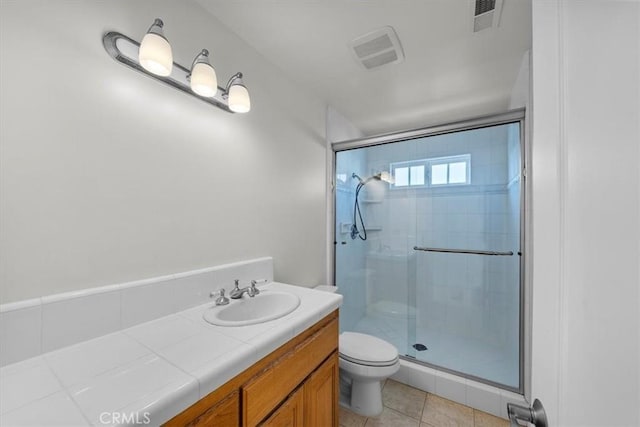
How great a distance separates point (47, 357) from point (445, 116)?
320 centimetres

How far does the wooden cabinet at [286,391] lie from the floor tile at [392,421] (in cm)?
39

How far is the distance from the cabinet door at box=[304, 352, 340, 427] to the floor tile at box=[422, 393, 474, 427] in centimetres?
71

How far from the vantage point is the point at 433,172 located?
2.19 metres

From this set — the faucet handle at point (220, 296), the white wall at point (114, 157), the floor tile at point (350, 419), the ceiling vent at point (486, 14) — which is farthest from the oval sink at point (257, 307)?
the ceiling vent at point (486, 14)

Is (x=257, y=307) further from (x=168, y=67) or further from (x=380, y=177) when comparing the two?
(x=380, y=177)

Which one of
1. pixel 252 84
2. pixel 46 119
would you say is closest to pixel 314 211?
pixel 252 84

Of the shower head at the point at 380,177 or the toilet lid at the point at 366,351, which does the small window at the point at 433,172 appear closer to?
the shower head at the point at 380,177

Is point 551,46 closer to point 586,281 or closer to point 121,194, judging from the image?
point 586,281

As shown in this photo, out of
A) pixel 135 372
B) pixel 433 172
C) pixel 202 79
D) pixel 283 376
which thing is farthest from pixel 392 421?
pixel 202 79

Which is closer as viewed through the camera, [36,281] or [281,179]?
[36,281]

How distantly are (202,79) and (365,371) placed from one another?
5.95 ft

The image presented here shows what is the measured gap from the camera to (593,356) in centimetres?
29

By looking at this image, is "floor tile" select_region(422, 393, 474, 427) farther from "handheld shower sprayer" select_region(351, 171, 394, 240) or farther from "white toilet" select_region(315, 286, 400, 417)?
"handheld shower sprayer" select_region(351, 171, 394, 240)

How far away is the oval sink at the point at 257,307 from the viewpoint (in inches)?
45.9
